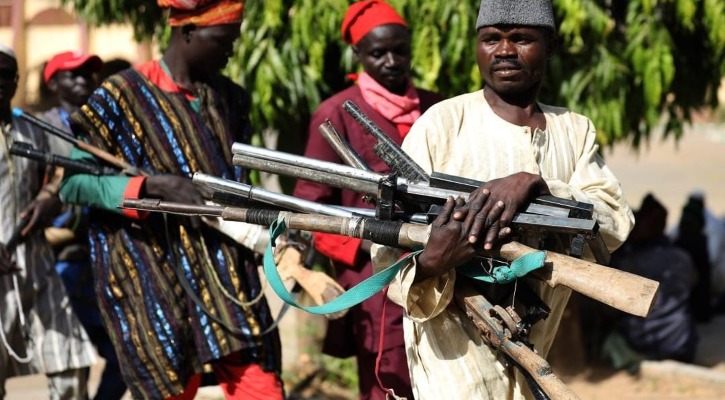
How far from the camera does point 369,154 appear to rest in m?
4.57

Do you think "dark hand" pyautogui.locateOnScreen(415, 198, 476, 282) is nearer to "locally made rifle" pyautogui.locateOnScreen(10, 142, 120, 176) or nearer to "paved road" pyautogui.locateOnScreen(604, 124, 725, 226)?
"locally made rifle" pyautogui.locateOnScreen(10, 142, 120, 176)

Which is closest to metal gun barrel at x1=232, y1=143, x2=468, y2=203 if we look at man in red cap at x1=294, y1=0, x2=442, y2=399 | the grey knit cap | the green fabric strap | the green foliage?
the green fabric strap

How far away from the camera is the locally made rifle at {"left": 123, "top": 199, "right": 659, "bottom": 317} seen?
2.81 meters

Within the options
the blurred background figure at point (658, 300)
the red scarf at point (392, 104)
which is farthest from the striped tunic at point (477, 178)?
the blurred background figure at point (658, 300)

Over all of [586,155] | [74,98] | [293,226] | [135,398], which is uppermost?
[586,155]

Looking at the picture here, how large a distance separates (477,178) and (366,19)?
5.55 ft

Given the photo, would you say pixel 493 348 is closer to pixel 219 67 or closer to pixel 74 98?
pixel 219 67

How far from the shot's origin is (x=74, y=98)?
240 inches

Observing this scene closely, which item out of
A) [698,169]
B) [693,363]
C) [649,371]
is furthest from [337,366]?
[698,169]

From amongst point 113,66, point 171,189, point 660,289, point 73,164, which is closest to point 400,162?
point 171,189

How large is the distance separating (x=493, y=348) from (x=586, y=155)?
66 centimetres

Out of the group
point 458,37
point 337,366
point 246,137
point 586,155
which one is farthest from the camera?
point 337,366

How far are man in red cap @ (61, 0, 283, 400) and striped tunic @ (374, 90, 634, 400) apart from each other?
1225 millimetres

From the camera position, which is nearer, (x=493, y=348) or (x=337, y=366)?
(x=493, y=348)
